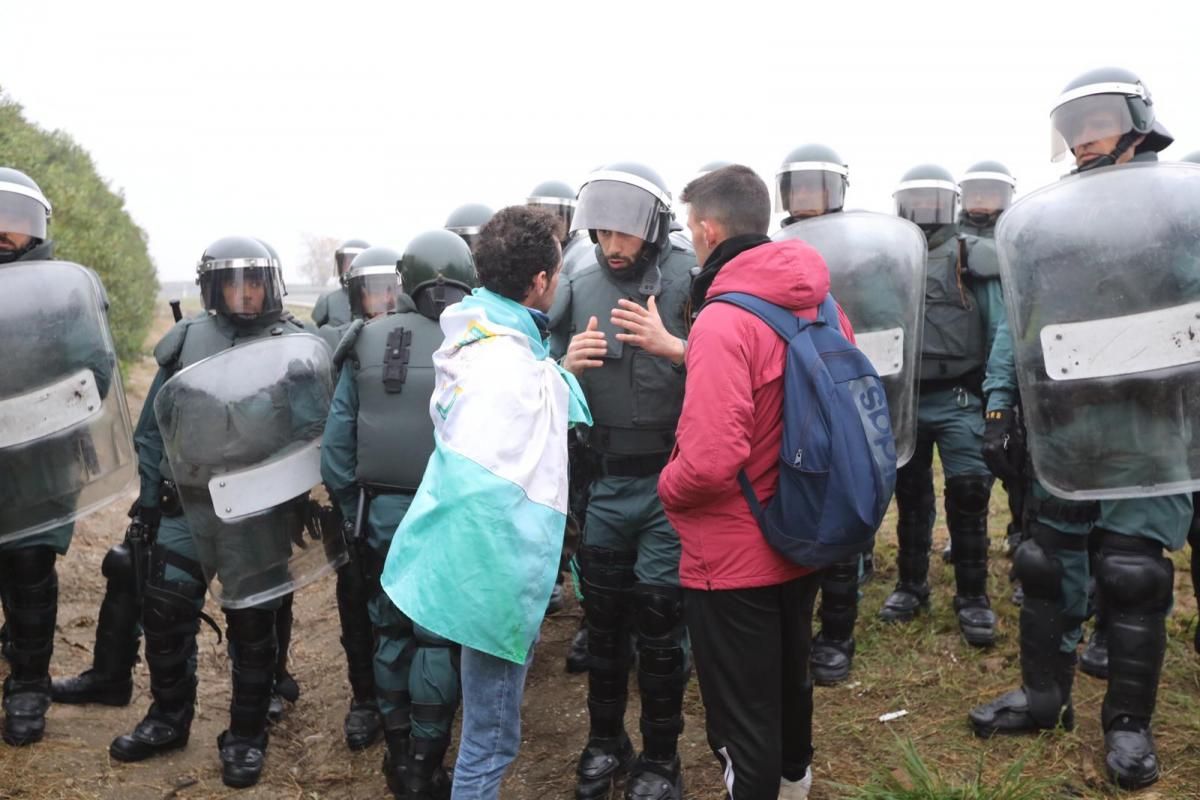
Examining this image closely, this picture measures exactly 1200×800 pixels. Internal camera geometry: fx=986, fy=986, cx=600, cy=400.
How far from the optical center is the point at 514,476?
259 cm

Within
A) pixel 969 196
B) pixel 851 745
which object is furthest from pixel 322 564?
pixel 969 196

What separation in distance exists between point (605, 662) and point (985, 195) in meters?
3.52

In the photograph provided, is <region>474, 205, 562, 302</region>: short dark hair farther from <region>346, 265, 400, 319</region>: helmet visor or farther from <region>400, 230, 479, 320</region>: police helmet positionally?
<region>346, 265, 400, 319</region>: helmet visor

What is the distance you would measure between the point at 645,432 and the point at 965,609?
2.12 m

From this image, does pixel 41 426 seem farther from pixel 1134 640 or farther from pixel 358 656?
pixel 1134 640

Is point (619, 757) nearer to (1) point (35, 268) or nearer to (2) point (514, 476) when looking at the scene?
(2) point (514, 476)

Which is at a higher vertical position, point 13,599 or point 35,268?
point 35,268

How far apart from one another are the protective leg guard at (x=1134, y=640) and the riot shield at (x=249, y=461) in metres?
2.74

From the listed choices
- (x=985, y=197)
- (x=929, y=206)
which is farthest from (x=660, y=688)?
(x=985, y=197)

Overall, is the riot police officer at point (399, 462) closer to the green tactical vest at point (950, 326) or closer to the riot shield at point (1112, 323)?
the riot shield at point (1112, 323)

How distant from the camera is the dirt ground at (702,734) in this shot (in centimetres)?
342

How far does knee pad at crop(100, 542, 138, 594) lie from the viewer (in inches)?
165

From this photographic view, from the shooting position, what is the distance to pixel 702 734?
386 centimetres

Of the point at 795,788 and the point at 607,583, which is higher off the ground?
the point at 607,583
